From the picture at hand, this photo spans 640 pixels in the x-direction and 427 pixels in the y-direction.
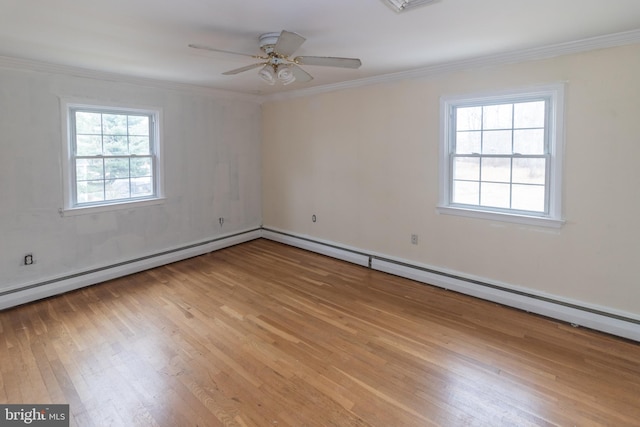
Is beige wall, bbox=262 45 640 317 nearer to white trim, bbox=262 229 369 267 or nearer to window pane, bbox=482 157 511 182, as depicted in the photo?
white trim, bbox=262 229 369 267

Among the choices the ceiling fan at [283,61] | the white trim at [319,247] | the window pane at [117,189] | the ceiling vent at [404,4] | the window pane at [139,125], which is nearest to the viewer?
the ceiling vent at [404,4]

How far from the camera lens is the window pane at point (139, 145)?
4.36 meters

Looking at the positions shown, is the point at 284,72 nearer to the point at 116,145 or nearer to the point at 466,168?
the point at 466,168

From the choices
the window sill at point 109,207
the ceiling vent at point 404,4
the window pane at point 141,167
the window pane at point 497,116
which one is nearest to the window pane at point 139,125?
the window pane at point 141,167

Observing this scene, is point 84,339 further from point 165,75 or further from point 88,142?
point 165,75

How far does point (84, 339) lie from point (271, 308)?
159 centimetres

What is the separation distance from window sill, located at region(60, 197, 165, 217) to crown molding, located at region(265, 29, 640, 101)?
2.89 meters

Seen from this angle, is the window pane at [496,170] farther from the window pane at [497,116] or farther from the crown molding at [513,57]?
the crown molding at [513,57]

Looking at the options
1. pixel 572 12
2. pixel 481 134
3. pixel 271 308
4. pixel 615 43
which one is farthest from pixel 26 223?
pixel 615 43

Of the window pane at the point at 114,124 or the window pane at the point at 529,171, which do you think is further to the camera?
the window pane at the point at 114,124

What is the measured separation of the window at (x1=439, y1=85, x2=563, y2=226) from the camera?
3.16 metres

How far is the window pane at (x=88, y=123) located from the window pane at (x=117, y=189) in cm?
61

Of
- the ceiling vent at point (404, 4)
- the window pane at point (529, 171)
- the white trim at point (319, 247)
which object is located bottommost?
the white trim at point (319, 247)

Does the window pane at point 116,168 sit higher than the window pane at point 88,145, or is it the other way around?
the window pane at point 88,145
